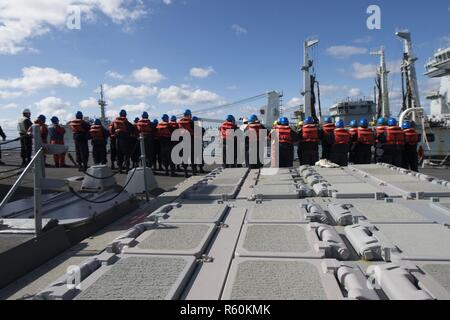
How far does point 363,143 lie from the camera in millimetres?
9758

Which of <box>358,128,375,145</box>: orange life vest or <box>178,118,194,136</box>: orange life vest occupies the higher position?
<box>178,118,194,136</box>: orange life vest

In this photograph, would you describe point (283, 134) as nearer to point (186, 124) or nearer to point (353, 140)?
point (353, 140)

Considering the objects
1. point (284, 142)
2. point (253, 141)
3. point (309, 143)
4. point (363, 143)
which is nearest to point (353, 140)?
point (363, 143)

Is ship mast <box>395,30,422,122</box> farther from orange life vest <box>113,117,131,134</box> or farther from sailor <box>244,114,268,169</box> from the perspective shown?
orange life vest <box>113,117,131,134</box>

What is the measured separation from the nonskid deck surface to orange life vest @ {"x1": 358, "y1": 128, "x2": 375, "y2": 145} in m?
5.25

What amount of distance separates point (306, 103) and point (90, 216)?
23.0 m

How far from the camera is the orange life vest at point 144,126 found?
10.8m

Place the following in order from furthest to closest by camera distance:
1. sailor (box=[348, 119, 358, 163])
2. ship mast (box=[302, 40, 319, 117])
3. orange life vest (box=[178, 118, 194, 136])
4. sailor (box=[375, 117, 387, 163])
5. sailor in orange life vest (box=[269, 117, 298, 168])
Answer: ship mast (box=[302, 40, 319, 117]) → orange life vest (box=[178, 118, 194, 136]) → sailor (box=[348, 119, 358, 163]) → sailor (box=[375, 117, 387, 163]) → sailor in orange life vest (box=[269, 117, 298, 168])

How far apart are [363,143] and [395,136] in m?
0.78

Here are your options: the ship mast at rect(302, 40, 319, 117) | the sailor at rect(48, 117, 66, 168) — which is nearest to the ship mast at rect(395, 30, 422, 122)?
the ship mast at rect(302, 40, 319, 117)

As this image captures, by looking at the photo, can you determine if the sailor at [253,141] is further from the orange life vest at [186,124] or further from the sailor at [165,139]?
the sailor at [165,139]

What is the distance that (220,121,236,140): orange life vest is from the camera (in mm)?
10148

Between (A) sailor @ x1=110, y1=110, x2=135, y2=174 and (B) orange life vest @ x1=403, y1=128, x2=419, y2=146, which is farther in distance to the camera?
(A) sailor @ x1=110, y1=110, x2=135, y2=174
